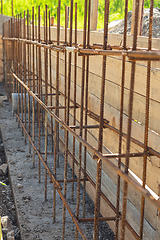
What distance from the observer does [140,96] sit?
2.97 m

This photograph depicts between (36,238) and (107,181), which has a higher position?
(107,181)

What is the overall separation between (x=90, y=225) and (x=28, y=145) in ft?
10.9

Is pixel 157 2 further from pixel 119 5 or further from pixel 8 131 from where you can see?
pixel 8 131

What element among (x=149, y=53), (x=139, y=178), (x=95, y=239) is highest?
(x=149, y=53)

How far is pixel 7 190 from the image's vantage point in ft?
17.9

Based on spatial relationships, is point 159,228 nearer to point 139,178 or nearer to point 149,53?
point 139,178

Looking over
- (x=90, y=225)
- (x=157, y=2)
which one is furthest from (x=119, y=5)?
(x=90, y=225)

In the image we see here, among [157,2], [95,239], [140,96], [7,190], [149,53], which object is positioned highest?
[157,2]

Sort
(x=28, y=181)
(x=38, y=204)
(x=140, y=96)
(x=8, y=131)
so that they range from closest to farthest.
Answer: (x=140, y=96)
(x=38, y=204)
(x=28, y=181)
(x=8, y=131)

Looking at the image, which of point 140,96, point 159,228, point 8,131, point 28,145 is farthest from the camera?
point 8,131

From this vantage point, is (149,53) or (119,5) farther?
(119,5)

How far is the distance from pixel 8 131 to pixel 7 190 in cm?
276

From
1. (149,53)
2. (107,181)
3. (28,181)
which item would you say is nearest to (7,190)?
(28,181)

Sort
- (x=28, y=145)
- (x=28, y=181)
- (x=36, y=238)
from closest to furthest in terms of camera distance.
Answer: (x=36, y=238) → (x=28, y=181) → (x=28, y=145)
